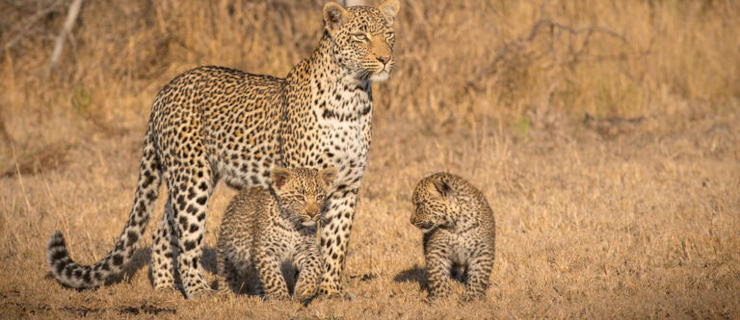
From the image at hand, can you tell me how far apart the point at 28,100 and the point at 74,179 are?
405 centimetres

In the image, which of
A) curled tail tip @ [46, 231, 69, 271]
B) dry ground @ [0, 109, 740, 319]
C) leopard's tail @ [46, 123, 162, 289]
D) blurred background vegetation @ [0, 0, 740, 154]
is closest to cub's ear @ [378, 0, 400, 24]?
dry ground @ [0, 109, 740, 319]

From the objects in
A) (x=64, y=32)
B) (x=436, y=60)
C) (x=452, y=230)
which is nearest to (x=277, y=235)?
(x=452, y=230)

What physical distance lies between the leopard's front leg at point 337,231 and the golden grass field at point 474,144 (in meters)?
0.34

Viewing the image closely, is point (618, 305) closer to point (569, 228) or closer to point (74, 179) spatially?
point (569, 228)

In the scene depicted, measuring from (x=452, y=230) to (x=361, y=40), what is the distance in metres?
1.81

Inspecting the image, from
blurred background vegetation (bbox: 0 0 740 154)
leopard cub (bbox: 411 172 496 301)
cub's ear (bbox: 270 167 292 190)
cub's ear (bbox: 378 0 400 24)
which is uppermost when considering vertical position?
cub's ear (bbox: 378 0 400 24)

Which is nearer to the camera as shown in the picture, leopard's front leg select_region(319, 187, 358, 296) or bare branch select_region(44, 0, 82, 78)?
leopard's front leg select_region(319, 187, 358, 296)

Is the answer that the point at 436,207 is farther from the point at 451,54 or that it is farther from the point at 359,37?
the point at 451,54

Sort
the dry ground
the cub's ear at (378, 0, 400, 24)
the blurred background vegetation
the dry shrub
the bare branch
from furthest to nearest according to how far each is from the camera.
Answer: the bare branch < the dry shrub < the blurred background vegetation < the cub's ear at (378, 0, 400, 24) < the dry ground

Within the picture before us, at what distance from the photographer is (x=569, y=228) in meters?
9.29

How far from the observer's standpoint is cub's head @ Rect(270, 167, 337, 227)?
7.33m

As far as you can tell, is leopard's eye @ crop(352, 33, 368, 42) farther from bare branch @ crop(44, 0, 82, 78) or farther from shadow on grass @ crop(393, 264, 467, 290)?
bare branch @ crop(44, 0, 82, 78)

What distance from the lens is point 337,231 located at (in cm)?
792

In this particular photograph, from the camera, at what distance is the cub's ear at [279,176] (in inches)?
289
